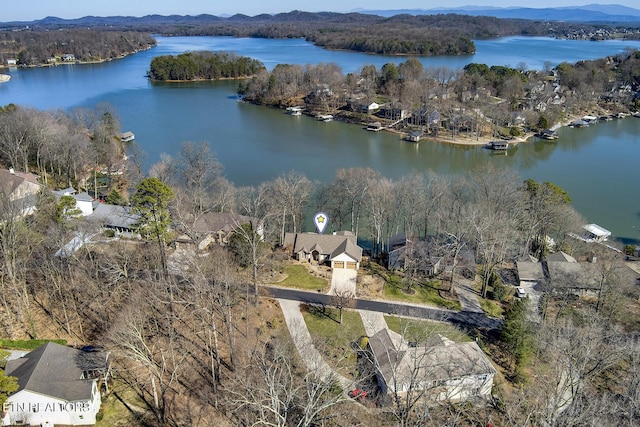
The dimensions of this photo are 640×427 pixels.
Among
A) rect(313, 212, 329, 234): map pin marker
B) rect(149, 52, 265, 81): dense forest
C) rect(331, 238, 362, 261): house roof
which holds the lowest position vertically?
rect(331, 238, 362, 261): house roof

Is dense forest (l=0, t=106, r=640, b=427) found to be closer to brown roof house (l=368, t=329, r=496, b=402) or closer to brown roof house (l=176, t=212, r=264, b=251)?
brown roof house (l=368, t=329, r=496, b=402)

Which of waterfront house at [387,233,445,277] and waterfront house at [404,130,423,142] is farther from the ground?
waterfront house at [404,130,423,142]

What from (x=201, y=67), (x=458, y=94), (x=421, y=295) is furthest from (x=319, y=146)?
(x=201, y=67)

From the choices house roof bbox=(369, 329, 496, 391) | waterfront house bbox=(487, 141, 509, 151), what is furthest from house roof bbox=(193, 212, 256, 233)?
waterfront house bbox=(487, 141, 509, 151)

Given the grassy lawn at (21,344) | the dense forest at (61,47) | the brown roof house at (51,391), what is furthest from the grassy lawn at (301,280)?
the dense forest at (61,47)

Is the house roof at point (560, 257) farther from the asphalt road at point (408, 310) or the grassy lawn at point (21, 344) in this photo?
the grassy lawn at point (21, 344)

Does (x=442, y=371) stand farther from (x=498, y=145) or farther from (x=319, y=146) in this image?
(x=498, y=145)
